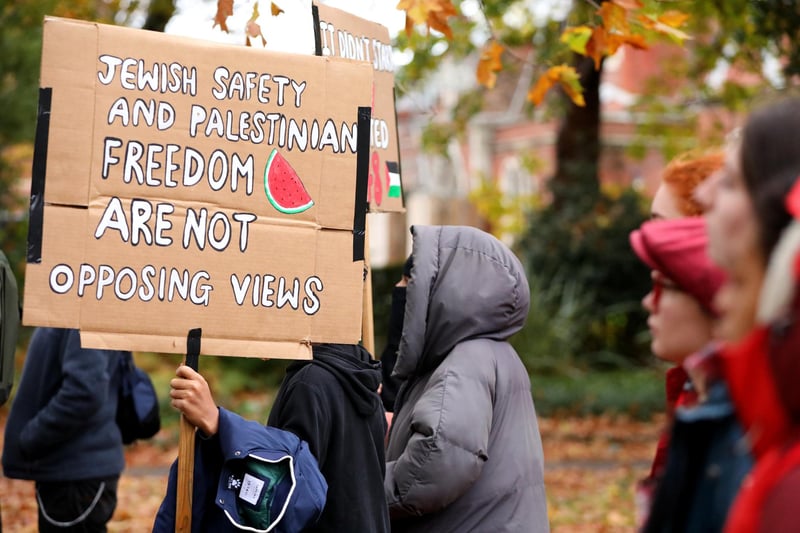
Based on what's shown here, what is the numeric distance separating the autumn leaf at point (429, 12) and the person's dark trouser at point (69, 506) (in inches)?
104

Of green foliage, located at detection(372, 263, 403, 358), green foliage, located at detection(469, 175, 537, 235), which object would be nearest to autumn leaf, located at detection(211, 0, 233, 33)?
green foliage, located at detection(372, 263, 403, 358)

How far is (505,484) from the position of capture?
3.60 meters

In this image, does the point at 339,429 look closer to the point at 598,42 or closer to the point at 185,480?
the point at 185,480

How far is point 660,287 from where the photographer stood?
7.50ft

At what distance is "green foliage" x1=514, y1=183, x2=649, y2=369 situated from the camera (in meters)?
15.4

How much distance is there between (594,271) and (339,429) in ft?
41.3

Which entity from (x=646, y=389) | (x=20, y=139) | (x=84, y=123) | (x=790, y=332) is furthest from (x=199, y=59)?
(x=646, y=389)

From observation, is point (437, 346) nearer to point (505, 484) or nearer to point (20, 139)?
point (505, 484)

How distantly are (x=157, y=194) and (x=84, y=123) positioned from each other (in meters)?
0.30

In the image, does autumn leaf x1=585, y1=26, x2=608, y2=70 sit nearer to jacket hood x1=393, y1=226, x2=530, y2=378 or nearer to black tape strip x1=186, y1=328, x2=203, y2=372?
jacket hood x1=393, y1=226, x2=530, y2=378

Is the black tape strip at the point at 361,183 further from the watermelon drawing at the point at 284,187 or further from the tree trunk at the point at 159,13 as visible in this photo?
the tree trunk at the point at 159,13

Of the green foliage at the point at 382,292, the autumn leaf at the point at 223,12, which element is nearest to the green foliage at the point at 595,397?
the green foliage at the point at 382,292

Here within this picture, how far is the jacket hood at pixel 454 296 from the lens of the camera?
12.0ft

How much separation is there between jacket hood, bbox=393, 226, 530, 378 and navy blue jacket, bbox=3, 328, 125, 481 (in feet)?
5.48
